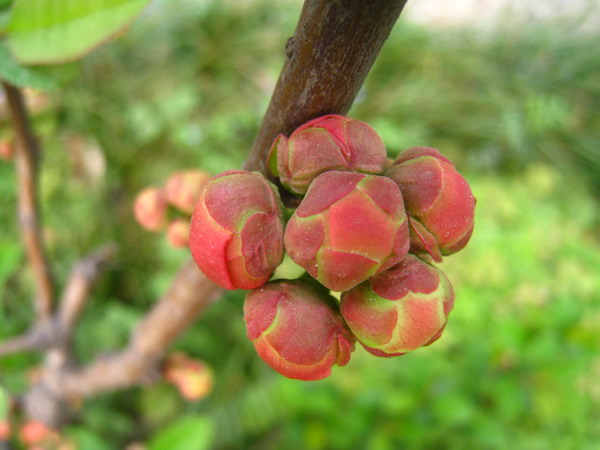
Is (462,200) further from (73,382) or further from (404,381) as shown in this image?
(404,381)

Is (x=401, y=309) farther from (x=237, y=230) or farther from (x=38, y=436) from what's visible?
(x=38, y=436)

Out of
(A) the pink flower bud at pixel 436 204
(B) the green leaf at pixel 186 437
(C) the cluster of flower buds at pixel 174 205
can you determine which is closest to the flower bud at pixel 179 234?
(C) the cluster of flower buds at pixel 174 205

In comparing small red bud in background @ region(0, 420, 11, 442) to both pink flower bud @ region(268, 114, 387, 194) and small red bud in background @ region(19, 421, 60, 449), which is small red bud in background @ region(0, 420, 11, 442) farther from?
pink flower bud @ region(268, 114, 387, 194)

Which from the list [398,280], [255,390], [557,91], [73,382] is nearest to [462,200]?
[398,280]

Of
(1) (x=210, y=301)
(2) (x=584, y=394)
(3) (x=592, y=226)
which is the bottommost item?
(3) (x=592, y=226)

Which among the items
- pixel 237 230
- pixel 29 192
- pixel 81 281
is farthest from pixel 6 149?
pixel 237 230

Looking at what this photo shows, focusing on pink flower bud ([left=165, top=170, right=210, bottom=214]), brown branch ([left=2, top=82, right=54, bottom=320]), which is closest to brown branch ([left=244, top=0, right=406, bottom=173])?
pink flower bud ([left=165, top=170, right=210, bottom=214])

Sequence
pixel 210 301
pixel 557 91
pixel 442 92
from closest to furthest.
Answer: pixel 210 301 → pixel 442 92 → pixel 557 91
